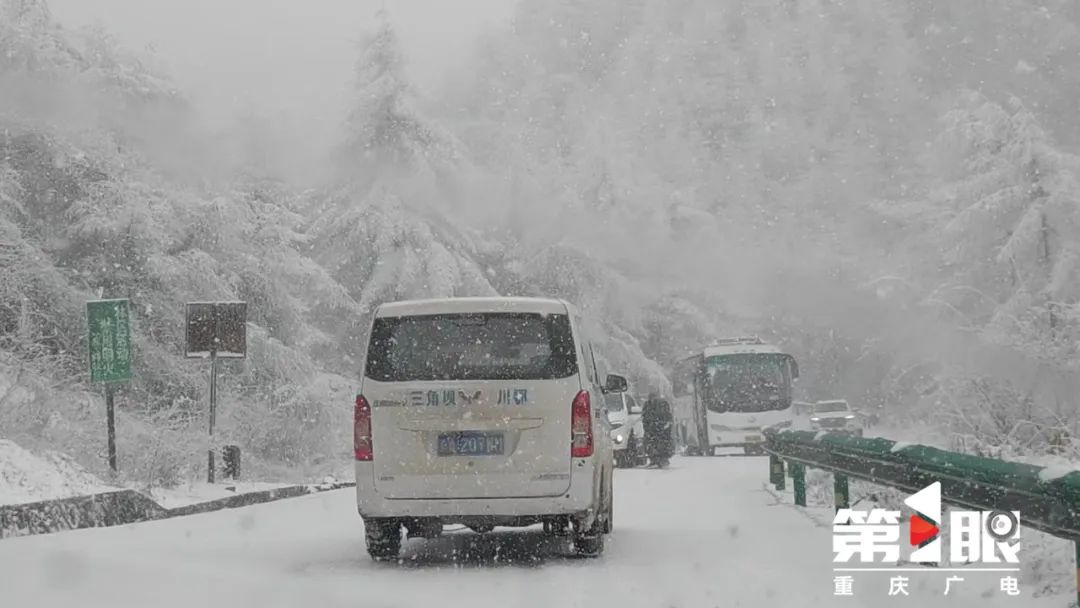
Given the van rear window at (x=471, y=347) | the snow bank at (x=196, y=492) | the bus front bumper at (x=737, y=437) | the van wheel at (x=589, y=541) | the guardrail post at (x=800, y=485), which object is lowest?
the bus front bumper at (x=737, y=437)

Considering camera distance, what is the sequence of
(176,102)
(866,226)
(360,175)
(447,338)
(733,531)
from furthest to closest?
(866,226), (360,175), (176,102), (733,531), (447,338)

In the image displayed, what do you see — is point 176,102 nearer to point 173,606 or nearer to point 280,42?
point 173,606

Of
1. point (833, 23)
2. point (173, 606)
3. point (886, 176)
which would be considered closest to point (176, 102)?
point (173, 606)

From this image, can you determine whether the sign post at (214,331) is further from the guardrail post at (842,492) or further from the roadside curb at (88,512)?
the guardrail post at (842,492)

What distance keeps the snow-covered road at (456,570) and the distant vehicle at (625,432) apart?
15304mm

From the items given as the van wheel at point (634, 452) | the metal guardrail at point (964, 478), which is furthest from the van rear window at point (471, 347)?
the van wheel at point (634, 452)

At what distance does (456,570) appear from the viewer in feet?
33.1

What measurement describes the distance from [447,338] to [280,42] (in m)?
81.4

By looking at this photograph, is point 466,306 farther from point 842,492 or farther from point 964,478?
point 842,492

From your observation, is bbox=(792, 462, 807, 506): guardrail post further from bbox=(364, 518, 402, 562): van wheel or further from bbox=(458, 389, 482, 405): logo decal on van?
bbox=(458, 389, 482, 405): logo decal on van

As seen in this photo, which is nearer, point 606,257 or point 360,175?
point 360,175

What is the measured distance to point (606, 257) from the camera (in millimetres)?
56719

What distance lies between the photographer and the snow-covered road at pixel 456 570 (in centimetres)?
813

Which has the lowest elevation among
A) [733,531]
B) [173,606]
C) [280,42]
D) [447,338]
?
[733,531]
